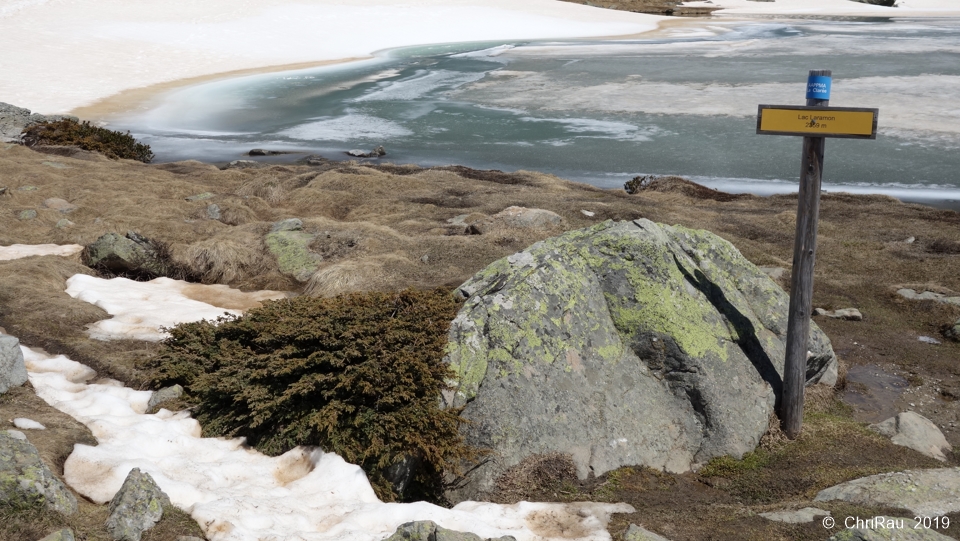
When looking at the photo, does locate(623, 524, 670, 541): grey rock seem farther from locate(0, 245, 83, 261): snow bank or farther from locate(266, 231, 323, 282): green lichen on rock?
locate(0, 245, 83, 261): snow bank

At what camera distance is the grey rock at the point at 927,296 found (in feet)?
45.2

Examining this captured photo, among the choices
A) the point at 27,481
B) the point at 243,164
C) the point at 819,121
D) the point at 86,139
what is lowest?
the point at 243,164

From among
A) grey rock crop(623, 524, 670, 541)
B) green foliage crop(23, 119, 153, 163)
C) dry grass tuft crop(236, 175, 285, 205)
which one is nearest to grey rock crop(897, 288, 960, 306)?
grey rock crop(623, 524, 670, 541)

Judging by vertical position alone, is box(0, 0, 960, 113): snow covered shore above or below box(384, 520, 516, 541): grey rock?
above

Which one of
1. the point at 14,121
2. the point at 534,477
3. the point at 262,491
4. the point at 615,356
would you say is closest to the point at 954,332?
the point at 615,356

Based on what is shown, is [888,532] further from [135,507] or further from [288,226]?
[288,226]

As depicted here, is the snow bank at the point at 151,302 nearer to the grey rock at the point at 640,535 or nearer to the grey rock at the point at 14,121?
the grey rock at the point at 640,535

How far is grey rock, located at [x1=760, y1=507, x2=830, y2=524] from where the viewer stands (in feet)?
22.7

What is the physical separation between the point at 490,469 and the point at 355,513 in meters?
1.60

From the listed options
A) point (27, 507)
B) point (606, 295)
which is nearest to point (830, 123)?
point (606, 295)

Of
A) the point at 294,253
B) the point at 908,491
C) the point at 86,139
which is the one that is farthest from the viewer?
the point at 86,139

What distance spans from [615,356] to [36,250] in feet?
42.1

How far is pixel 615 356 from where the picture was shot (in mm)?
9109

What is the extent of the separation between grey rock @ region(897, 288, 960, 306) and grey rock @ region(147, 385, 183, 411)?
12399mm
